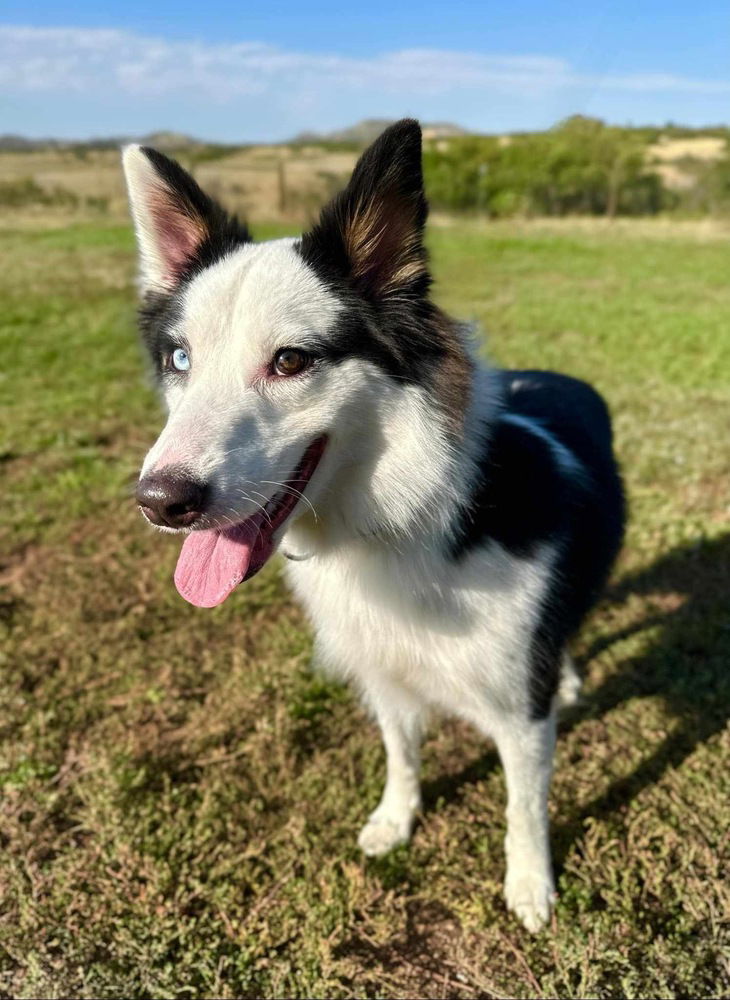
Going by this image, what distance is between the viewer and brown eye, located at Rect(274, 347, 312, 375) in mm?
1854

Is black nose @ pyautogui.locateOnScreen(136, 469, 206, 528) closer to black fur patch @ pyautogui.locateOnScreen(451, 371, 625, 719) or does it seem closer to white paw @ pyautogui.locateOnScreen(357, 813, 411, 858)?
black fur patch @ pyautogui.locateOnScreen(451, 371, 625, 719)

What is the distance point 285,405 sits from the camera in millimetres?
1825

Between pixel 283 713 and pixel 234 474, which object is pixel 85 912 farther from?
pixel 234 474

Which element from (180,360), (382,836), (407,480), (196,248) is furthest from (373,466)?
(382,836)

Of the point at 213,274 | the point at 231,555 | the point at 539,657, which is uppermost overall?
the point at 213,274

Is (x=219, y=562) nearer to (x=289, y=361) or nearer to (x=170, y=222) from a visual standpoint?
(x=289, y=361)

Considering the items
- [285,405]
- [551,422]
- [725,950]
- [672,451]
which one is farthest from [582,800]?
[672,451]

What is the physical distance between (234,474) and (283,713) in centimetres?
191

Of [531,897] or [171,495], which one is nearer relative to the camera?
[171,495]

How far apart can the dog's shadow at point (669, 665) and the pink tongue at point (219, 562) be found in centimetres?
157

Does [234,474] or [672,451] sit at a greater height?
[234,474]

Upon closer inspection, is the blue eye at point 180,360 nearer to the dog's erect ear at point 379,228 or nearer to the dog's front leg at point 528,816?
the dog's erect ear at point 379,228

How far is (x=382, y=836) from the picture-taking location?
8.90ft

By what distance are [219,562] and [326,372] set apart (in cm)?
57
